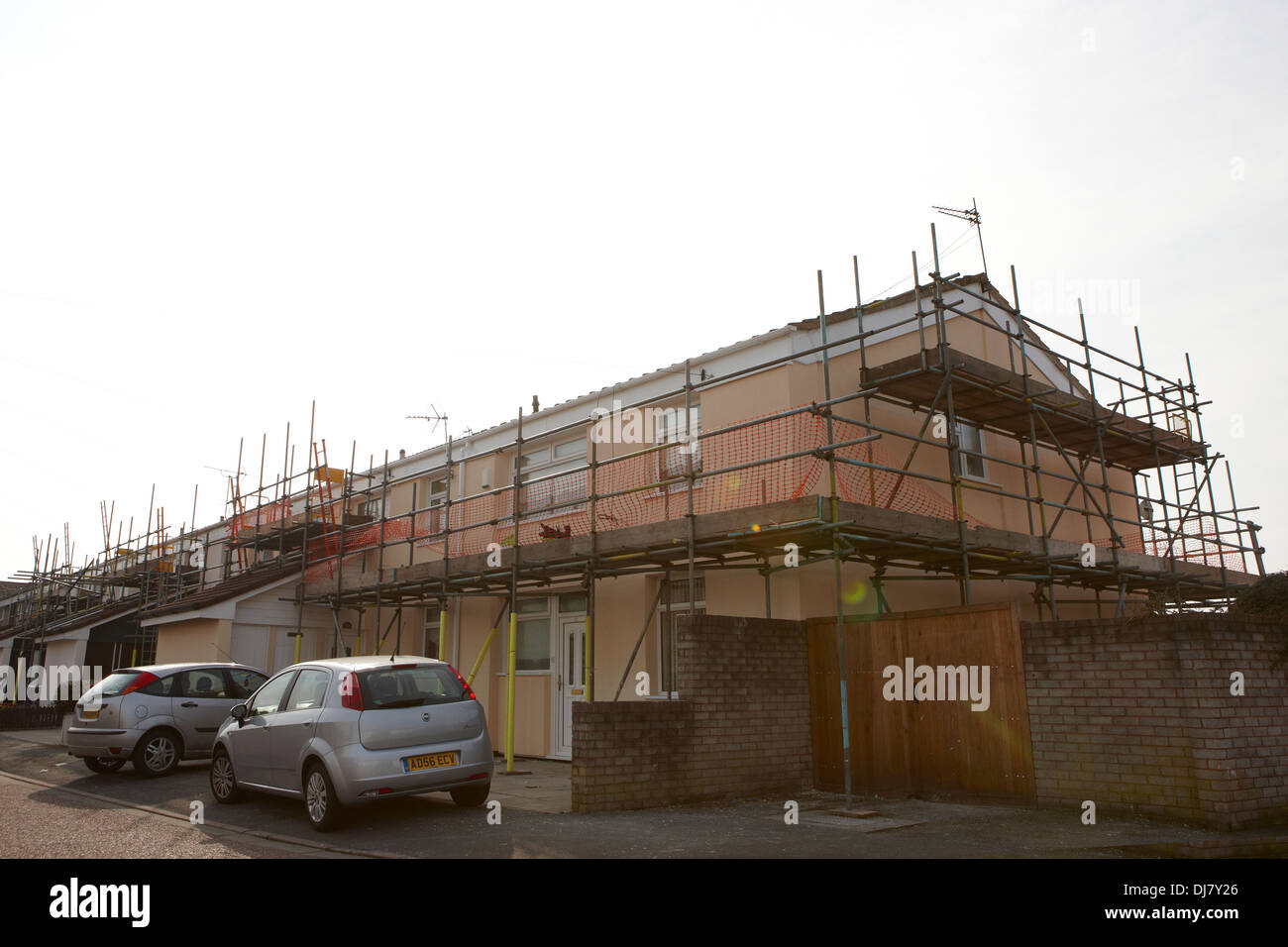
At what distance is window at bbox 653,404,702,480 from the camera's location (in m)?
11.7

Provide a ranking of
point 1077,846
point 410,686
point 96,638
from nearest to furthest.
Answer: point 1077,846
point 410,686
point 96,638

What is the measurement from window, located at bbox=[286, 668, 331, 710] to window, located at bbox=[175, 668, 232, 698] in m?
4.47

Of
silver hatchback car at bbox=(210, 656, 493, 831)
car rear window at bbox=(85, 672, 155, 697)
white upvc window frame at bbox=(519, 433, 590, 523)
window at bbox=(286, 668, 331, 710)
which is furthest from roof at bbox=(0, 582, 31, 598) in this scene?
window at bbox=(286, 668, 331, 710)

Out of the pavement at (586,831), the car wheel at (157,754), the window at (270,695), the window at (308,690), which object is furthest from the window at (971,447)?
the car wheel at (157,754)

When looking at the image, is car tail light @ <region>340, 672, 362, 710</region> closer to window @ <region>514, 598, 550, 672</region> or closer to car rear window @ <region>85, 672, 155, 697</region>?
car rear window @ <region>85, 672, 155, 697</region>

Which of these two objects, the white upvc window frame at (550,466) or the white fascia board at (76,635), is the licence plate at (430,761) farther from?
the white fascia board at (76,635)

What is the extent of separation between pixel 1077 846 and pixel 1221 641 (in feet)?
8.18

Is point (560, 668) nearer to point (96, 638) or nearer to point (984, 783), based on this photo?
point (984, 783)

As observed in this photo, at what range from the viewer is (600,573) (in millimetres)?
11516

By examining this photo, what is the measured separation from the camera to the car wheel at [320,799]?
7727 mm

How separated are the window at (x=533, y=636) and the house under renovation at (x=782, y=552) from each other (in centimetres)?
5

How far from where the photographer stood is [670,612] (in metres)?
12.4
